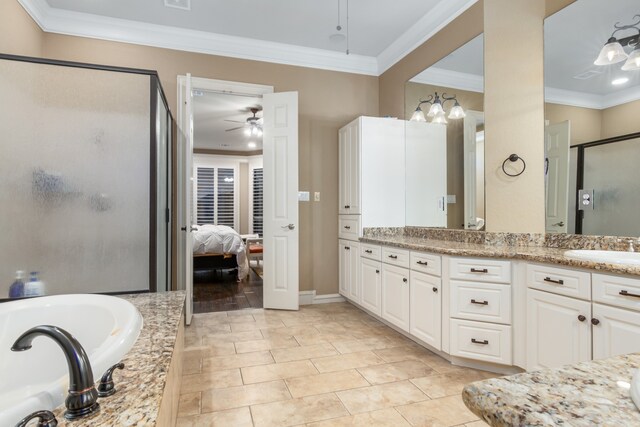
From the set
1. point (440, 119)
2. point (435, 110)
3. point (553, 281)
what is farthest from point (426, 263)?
point (435, 110)

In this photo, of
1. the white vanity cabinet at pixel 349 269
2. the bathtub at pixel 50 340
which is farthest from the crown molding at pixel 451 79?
the bathtub at pixel 50 340

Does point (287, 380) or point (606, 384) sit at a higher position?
point (606, 384)

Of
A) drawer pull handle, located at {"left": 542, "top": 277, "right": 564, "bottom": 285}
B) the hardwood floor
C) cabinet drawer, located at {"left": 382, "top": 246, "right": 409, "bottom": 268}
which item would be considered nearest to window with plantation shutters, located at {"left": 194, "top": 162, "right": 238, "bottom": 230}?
the hardwood floor

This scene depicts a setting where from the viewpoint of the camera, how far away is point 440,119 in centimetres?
332

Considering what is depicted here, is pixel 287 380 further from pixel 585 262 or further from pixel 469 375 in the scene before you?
pixel 585 262

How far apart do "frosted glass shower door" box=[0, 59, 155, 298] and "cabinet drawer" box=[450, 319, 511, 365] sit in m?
2.05

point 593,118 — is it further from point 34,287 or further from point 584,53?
point 34,287

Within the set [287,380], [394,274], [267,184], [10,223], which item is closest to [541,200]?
[394,274]

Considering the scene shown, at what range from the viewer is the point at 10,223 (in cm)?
192

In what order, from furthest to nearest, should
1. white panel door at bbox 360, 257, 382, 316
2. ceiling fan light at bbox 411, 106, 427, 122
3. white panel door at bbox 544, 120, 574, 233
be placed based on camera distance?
ceiling fan light at bbox 411, 106, 427, 122 < white panel door at bbox 360, 257, 382, 316 < white panel door at bbox 544, 120, 574, 233

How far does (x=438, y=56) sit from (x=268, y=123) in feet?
5.98

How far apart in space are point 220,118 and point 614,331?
6.09 metres

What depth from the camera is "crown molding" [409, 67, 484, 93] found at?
9.33 ft

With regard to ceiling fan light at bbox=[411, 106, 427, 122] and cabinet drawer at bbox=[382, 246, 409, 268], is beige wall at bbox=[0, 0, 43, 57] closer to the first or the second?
cabinet drawer at bbox=[382, 246, 409, 268]
